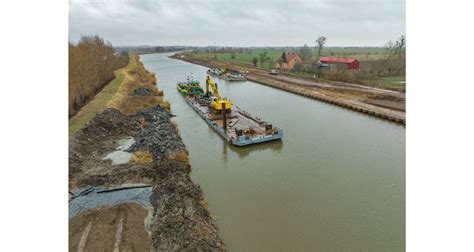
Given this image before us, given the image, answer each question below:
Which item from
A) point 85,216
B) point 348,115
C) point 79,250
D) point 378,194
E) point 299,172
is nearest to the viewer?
point 79,250

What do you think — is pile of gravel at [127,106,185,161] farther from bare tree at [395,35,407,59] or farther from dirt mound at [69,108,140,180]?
bare tree at [395,35,407,59]

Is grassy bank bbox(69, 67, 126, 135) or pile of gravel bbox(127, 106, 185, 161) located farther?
grassy bank bbox(69, 67, 126, 135)

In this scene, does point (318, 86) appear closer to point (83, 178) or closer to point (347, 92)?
point (347, 92)

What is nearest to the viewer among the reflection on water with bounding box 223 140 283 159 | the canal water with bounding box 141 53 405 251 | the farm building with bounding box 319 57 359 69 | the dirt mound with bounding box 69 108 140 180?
the canal water with bounding box 141 53 405 251

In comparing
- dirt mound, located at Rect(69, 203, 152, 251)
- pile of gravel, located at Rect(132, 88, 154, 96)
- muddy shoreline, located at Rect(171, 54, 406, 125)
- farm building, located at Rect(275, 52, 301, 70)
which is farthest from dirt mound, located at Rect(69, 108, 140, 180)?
farm building, located at Rect(275, 52, 301, 70)

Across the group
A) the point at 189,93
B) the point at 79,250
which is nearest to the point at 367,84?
the point at 189,93

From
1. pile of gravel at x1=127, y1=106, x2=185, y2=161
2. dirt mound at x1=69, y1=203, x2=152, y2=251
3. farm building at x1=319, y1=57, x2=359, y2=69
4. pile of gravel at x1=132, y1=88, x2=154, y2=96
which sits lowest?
dirt mound at x1=69, y1=203, x2=152, y2=251

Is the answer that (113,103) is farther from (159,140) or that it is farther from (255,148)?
(255,148)
